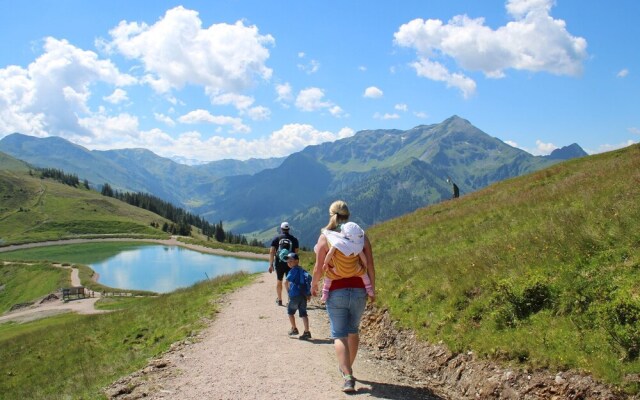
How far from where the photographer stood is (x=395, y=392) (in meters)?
9.05

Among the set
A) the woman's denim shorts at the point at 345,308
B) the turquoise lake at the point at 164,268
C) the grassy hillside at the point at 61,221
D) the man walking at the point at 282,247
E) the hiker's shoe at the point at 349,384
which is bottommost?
the turquoise lake at the point at 164,268

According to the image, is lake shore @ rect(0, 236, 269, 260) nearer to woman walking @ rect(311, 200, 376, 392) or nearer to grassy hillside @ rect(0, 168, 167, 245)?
grassy hillside @ rect(0, 168, 167, 245)

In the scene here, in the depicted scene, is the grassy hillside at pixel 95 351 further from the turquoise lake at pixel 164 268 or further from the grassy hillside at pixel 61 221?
the grassy hillside at pixel 61 221

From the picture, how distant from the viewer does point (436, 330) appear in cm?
1137

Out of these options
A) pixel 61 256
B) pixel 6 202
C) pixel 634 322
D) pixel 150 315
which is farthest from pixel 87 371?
pixel 6 202

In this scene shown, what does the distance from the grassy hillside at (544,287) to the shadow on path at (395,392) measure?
57.2 inches

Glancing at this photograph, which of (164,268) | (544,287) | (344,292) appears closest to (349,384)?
(344,292)

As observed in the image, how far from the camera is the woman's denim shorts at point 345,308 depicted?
882cm

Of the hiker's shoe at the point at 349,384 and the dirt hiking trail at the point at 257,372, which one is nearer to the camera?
the hiker's shoe at the point at 349,384

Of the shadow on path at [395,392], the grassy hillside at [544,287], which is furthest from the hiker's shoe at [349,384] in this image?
the grassy hillside at [544,287]

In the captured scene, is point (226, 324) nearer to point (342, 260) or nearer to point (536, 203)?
point (342, 260)

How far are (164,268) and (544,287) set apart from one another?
87839mm

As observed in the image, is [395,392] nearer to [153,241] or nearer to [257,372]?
[257,372]

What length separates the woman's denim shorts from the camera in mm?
8820
